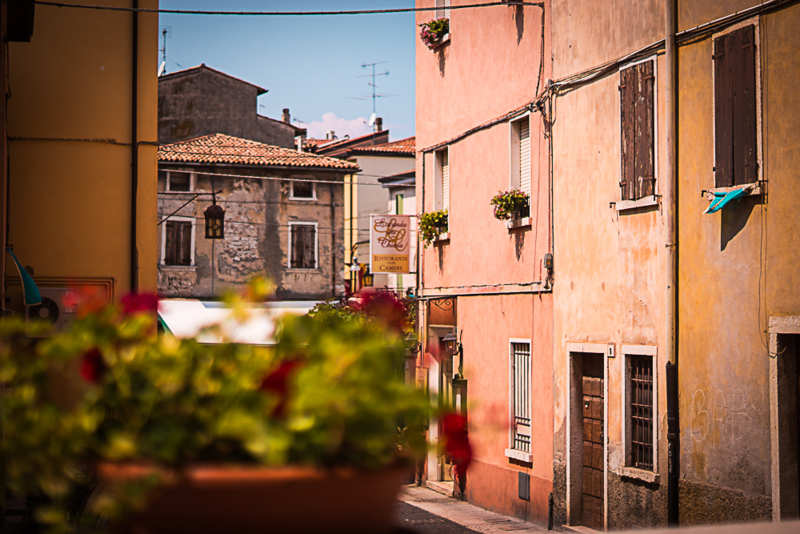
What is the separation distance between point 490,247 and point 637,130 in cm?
452

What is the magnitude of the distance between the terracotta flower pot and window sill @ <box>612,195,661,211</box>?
9.41m

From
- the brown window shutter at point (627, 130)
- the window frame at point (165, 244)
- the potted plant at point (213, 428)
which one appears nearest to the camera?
the potted plant at point (213, 428)

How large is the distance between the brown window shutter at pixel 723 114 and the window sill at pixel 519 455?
220 inches

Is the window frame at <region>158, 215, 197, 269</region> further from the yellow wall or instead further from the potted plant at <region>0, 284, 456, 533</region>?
the potted plant at <region>0, 284, 456, 533</region>

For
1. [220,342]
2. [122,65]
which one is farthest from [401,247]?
[220,342]

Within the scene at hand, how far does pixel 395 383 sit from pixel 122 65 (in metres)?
13.3

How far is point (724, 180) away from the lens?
938cm

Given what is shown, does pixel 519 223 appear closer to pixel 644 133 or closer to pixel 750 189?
pixel 644 133

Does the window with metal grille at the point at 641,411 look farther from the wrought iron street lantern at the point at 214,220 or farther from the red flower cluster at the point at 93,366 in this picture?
the wrought iron street lantern at the point at 214,220

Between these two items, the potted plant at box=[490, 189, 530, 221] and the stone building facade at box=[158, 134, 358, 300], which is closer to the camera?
the potted plant at box=[490, 189, 530, 221]

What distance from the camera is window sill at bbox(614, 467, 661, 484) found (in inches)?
409

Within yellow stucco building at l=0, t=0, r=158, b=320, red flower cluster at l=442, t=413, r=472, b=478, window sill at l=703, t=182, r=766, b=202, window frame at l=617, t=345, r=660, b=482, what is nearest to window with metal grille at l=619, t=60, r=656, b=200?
window sill at l=703, t=182, r=766, b=202

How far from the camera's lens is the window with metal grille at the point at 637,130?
10656 millimetres

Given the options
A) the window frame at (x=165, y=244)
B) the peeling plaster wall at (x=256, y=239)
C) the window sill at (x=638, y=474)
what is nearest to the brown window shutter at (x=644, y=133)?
the window sill at (x=638, y=474)
